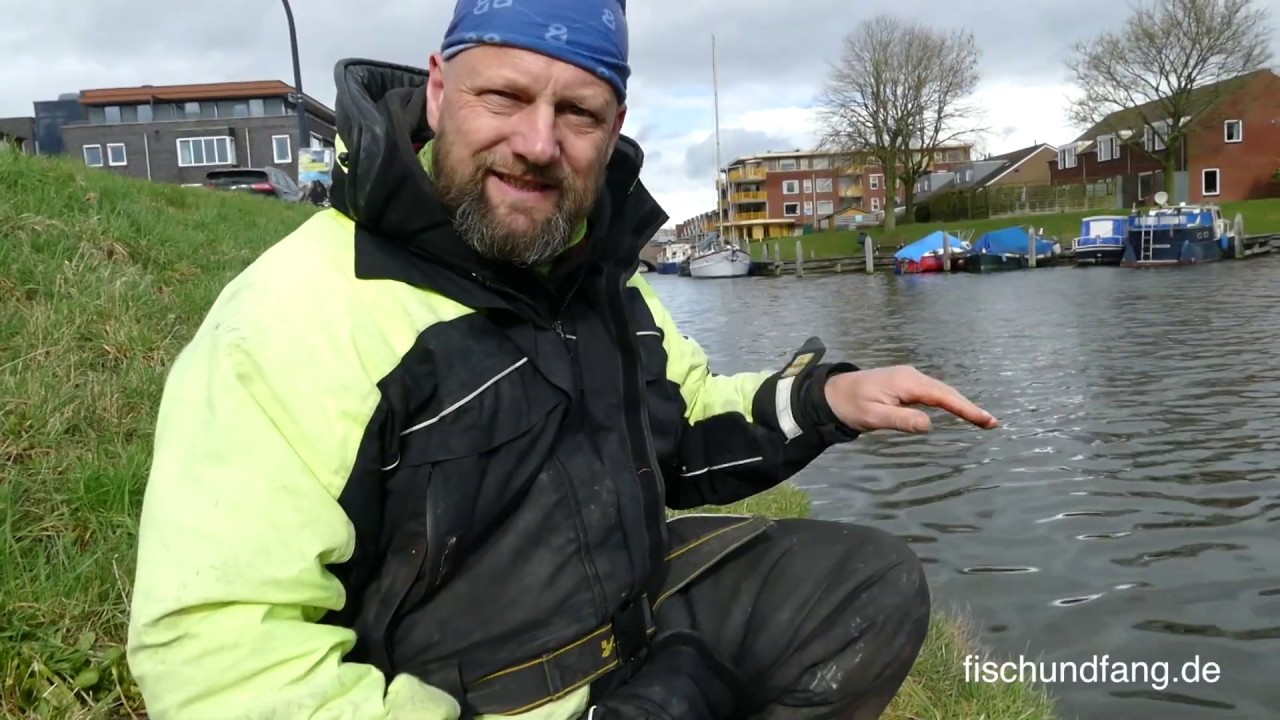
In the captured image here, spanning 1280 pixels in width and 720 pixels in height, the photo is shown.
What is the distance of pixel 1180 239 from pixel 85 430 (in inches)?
1420

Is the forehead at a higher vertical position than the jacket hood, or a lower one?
higher

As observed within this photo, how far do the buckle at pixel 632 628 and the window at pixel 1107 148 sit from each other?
207 feet

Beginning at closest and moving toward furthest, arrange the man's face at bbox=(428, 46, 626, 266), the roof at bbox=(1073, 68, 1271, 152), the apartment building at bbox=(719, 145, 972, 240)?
the man's face at bbox=(428, 46, 626, 266)
the roof at bbox=(1073, 68, 1271, 152)
the apartment building at bbox=(719, 145, 972, 240)

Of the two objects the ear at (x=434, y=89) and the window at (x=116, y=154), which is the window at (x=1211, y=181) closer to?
the window at (x=116, y=154)

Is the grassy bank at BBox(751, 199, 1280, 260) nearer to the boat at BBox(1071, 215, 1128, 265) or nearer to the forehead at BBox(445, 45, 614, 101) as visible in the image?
the boat at BBox(1071, 215, 1128, 265)

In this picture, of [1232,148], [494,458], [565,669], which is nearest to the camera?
[494,458]

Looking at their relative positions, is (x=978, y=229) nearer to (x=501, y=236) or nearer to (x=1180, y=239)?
(x=1180, y=239)

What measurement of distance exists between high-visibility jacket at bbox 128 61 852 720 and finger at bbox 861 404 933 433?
55 cm

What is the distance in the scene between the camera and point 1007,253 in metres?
38.3

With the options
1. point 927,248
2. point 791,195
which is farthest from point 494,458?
point 791,195

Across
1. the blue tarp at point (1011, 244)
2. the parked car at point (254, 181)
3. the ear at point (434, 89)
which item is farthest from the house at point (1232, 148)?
the ear at point (434, 89)

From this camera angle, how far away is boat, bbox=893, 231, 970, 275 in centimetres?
4019
